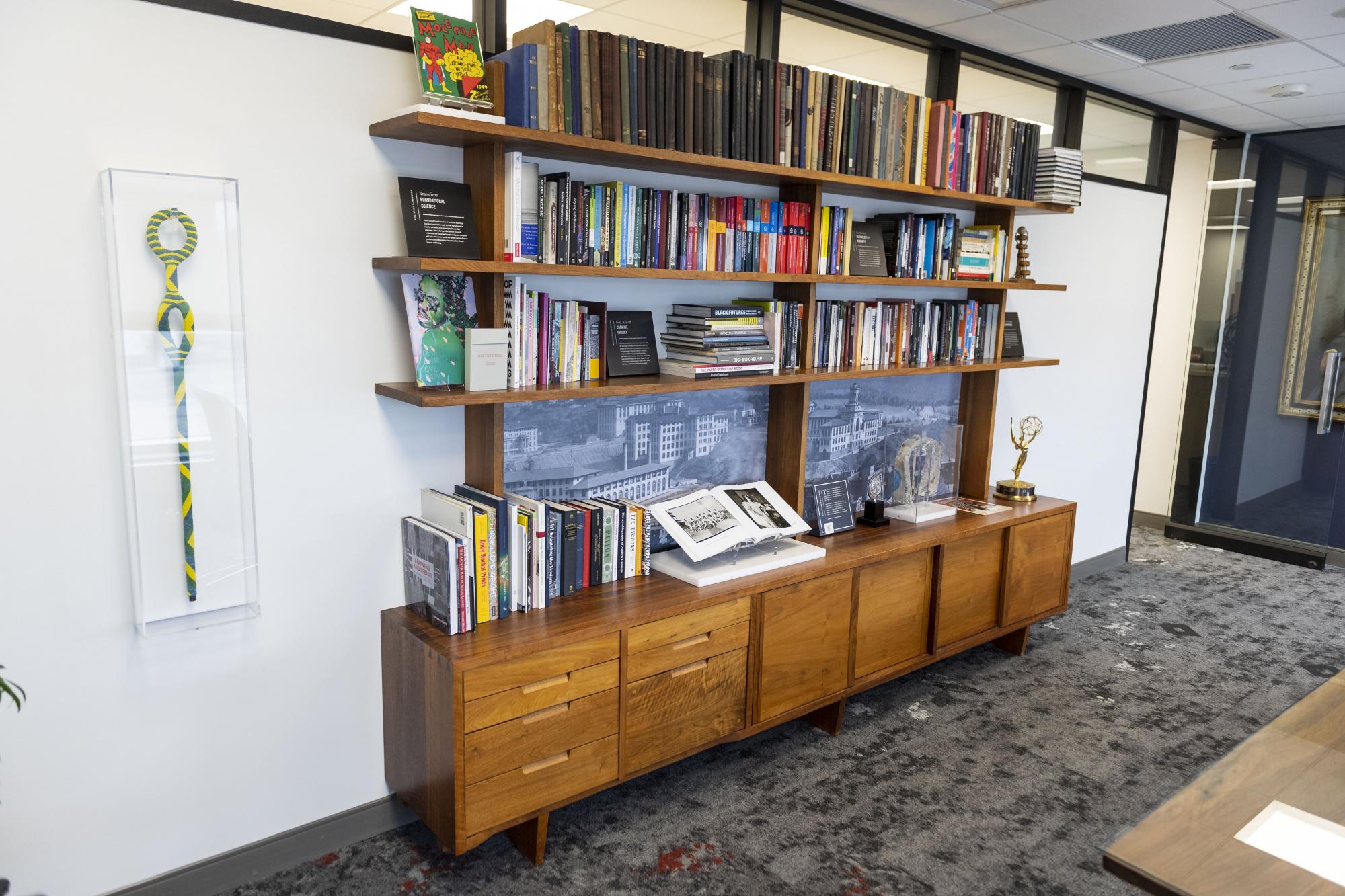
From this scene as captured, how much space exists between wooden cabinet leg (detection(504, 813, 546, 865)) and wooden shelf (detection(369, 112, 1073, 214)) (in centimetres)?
183

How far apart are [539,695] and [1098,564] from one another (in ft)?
13.8

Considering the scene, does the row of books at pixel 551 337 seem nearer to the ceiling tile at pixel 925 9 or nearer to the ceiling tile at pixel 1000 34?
the ceiling tile at pixel 925 9

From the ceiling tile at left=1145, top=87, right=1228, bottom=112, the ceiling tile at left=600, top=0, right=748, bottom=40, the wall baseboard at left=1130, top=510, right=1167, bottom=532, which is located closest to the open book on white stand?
the ceiling tile at left=600, top=0, right=748, bottom=40

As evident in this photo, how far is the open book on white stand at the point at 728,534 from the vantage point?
2.94 m

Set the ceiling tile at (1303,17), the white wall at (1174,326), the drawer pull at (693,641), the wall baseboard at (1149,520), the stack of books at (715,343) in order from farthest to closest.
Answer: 1. the wall baseboard at (1149,520)
2. the white wall at (1174,326)
3. the ceiling tile at (1303,17)
4. the stack of books at (715,343)
5. the drawer pull at (693,641)

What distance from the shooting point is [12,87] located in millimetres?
1926

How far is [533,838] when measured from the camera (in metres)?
2.53

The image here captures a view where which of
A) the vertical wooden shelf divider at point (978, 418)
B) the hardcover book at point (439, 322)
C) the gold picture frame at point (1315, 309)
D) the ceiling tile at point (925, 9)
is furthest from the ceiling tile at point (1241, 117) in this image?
the hardcover book at point (439, 322)

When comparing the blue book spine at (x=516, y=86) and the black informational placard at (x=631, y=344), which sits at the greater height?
the blue book spine at (x=516, y=86)

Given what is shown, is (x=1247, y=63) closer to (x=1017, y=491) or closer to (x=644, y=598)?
(x=1017, y=491)

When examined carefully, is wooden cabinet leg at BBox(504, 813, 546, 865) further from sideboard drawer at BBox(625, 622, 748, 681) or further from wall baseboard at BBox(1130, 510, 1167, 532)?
wall baseboard at BBox(1130, 510, 1167, 532)

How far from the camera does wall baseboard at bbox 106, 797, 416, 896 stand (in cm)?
233

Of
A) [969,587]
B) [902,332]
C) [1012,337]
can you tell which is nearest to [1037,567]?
[969,587]

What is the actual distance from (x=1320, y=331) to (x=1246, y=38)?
273cm
